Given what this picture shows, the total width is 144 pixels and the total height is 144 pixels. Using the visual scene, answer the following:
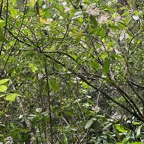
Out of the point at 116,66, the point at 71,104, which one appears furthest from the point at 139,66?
the point at 71,104

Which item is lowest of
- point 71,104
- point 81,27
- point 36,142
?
point 36,142

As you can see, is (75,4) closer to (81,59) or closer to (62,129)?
(81,59)

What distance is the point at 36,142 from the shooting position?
72.2 inches

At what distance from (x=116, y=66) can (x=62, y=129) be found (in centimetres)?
71

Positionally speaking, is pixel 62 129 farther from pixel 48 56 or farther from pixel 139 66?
pixel 139 66

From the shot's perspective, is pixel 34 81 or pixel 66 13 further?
pixel 34 81

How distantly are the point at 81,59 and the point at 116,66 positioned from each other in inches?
27.0

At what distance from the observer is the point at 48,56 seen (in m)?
1.54

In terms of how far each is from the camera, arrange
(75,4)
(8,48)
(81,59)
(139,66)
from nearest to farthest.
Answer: (81,59), (75,4), (8,48), (139,66)

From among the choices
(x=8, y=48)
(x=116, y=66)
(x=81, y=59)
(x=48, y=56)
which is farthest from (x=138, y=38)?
(x=8, y=48)

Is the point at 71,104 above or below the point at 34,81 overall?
below

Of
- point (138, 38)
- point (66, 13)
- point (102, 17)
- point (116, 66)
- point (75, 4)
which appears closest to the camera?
point (102, 17)

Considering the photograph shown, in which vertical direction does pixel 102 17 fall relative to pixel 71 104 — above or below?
above

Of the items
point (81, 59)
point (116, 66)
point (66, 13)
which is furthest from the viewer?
point (116, 66)
